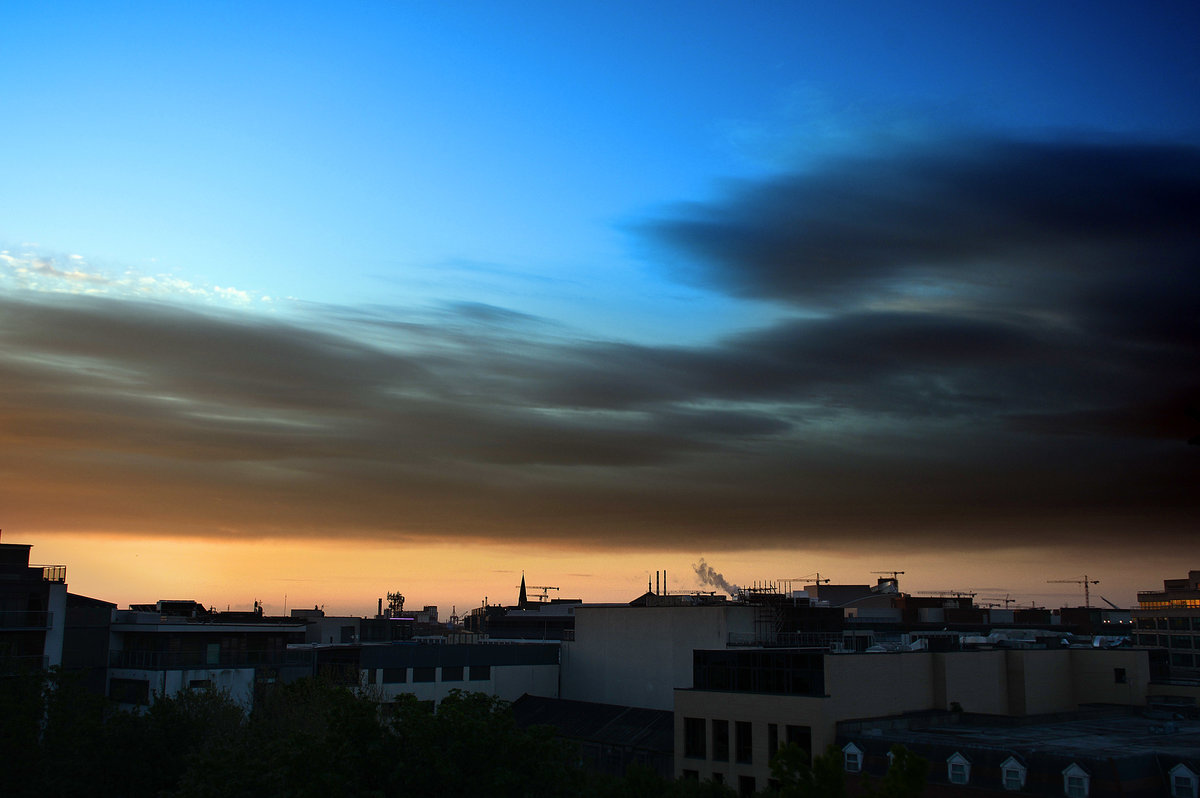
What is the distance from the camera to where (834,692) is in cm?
6825

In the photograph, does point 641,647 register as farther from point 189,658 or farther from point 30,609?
point 30,609

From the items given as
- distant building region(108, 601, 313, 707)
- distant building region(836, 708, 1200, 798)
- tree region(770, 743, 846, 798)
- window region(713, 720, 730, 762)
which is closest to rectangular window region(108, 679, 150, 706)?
distant building region(108, 601, 313, 707)

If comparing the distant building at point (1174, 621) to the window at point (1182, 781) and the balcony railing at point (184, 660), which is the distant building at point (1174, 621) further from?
the balcony railing at point (184, 660)

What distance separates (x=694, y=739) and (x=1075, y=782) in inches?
1122

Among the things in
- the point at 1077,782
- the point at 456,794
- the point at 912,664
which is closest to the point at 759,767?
the point at 912,664

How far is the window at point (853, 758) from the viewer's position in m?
63.5

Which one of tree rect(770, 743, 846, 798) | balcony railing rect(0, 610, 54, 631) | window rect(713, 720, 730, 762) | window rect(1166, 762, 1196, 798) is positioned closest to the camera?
tree rect(770, 743, 846, 798)

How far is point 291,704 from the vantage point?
247 ft

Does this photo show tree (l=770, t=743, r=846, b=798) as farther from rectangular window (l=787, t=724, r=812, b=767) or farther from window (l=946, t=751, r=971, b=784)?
rectangular window (l=787, t=724, r=812, b=767)

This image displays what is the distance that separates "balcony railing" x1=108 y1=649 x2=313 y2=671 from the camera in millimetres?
87250

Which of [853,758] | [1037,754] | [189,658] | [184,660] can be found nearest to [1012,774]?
[1037,754]

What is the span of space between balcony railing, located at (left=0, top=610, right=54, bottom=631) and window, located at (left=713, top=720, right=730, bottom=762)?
55.5 m

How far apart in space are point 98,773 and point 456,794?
27354 mm

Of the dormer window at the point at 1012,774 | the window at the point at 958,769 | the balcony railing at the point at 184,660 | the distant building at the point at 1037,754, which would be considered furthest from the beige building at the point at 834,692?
the balcony railing at the point at 184,660
